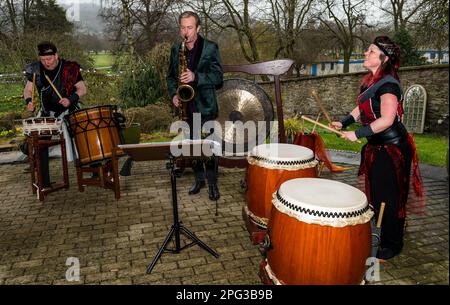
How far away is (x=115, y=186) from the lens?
5.33m

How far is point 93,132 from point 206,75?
1808mm

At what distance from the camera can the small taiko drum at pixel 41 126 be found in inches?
202

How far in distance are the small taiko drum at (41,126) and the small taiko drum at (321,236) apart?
152 inches

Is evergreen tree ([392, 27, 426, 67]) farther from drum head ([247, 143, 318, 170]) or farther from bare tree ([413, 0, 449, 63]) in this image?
drum head ([247, 143, 318, 170])

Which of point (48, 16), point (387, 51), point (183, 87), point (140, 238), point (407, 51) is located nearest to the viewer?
point (387, 51)

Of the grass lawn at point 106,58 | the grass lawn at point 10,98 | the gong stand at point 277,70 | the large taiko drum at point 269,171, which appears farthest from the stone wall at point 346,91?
the grass lawn at point 10,98

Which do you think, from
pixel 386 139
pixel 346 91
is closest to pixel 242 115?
pixel 386 139

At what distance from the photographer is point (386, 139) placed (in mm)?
3258

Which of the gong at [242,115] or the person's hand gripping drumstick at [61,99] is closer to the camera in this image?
the person's hand gripping drumstick at [61,99]

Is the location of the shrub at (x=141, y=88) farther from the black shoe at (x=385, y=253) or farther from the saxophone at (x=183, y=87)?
the black shoe at (x=385, y=253)

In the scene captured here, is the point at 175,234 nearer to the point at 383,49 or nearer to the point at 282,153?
the point at 282,153

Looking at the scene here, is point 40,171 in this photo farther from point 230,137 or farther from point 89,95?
point 89,95

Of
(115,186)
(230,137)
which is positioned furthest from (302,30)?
(115,186)

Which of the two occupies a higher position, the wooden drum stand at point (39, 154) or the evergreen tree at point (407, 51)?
the evergreen tree at point (407, 51)
